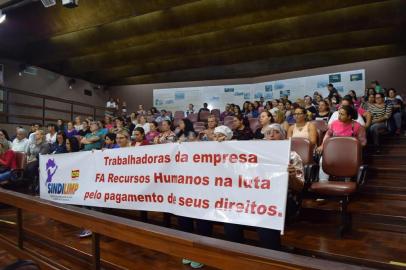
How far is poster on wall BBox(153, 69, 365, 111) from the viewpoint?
8492 millimetres

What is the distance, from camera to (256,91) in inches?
393

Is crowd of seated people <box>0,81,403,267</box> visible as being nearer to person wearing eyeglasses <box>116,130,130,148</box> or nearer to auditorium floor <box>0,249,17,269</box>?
person wearing eyeglasses <box>116,130,130,148</box>

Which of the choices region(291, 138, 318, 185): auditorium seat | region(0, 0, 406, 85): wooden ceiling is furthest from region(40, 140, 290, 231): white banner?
region(0, 0, 406, 85): wooden ceiling

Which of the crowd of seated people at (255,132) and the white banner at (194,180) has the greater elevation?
the crowd of seated people at (255,132)

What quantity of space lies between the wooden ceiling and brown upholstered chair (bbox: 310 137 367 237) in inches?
165

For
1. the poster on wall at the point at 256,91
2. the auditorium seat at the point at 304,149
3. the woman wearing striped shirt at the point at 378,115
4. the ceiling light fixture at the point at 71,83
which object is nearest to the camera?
the auditorium seat at the point at 304,149

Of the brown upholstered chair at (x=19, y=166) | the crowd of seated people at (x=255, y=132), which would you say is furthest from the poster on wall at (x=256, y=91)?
the brown upholstered chair at (x=19, y=166)

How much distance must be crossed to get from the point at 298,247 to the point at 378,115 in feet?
10.8

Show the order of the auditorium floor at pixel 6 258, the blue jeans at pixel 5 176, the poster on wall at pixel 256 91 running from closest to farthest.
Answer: the auditorium floor at pixel 6 258 < the blue jeans at pixel 5 176 < the poster on wall at pixel 256 91

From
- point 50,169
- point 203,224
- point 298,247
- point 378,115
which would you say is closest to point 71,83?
point 50,169

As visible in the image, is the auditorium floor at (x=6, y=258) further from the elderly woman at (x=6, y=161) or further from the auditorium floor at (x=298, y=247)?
the elderly woman at (x=6, y=161)

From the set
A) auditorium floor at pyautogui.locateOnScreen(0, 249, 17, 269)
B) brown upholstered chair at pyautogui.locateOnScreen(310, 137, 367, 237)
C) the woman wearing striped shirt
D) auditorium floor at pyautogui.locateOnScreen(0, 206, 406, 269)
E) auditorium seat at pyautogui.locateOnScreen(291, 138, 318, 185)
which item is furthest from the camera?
the woman wearing striped shirt

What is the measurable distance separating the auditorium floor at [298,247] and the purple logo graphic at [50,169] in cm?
56

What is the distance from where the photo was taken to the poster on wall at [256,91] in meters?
8.49
